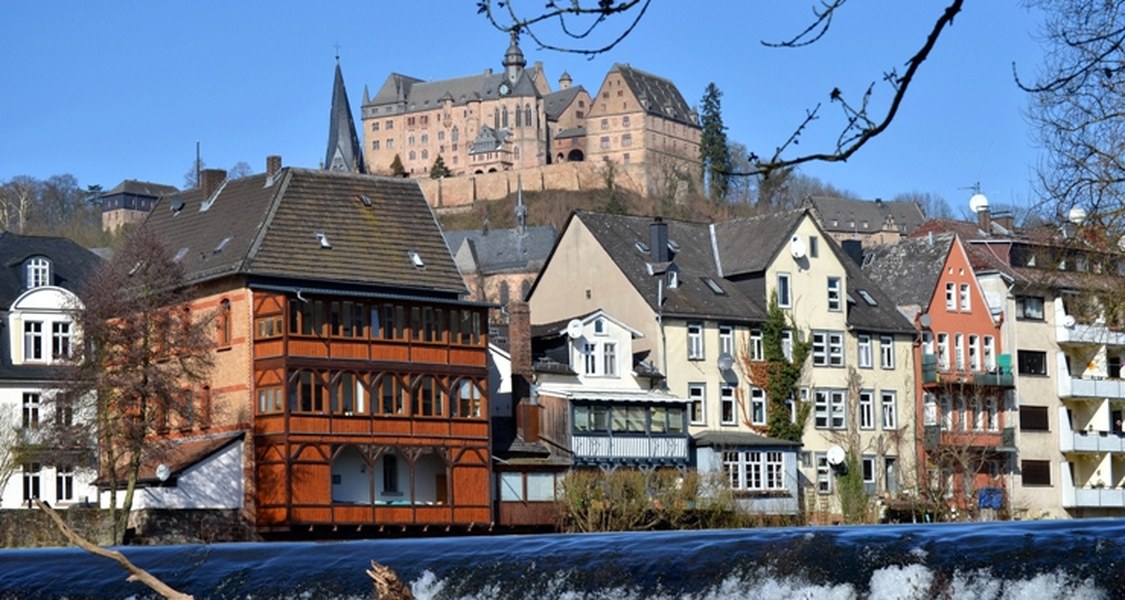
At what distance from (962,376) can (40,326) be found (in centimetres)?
3358

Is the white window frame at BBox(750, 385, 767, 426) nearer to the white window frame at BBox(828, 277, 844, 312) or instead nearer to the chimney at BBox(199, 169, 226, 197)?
the white window frame at BBox(828, 277, 844, 312)

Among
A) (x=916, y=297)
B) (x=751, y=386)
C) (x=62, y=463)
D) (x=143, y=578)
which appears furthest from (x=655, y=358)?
(x=143, y=578)

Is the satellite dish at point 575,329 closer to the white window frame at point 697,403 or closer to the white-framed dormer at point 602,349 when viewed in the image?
the white-framed dormer at point 602,349

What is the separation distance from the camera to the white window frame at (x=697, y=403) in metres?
70.8

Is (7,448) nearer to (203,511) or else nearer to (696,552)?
(203,511)

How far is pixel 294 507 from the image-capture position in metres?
58.3

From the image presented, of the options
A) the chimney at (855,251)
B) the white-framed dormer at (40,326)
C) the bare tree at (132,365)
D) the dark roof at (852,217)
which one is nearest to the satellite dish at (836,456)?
the chimney at (855,251)

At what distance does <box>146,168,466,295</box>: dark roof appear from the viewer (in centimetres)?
6256

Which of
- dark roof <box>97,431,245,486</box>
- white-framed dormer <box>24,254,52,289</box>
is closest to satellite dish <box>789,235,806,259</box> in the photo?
dark roof <box>97,431,245,486</box>

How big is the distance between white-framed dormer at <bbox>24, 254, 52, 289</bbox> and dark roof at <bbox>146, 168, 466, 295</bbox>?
405cm

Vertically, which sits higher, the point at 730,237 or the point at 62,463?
the point at 730,237

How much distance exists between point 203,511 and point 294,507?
8.38 feet

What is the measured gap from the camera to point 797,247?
74.1m

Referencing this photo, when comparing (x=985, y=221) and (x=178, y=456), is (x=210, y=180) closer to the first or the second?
(x=178, y=456)
